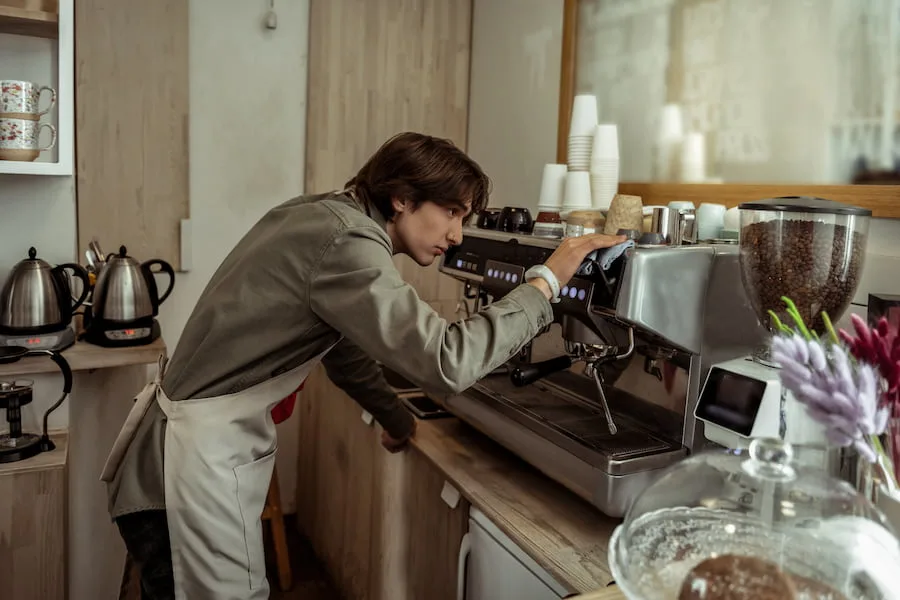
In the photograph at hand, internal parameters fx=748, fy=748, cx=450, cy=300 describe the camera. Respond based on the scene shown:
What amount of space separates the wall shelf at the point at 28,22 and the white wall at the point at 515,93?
1.43 meters

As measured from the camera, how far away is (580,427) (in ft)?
4.73

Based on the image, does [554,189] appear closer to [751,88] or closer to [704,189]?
[704,189]

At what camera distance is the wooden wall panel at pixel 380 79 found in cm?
277

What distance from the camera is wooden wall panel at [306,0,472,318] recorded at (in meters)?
2.77

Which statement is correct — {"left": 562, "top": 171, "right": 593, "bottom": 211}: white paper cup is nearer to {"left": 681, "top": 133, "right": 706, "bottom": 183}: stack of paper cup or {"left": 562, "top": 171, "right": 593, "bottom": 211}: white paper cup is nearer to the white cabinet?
{"left": 681, "top": 133, "right": 706, "bottom": 183}: stack of paper cup

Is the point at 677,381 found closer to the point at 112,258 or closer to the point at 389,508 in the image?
the point at 389,508

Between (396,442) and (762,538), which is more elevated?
(762,538)

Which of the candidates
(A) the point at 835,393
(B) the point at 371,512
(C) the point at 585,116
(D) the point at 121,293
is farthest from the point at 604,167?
(D) the point at 121,293

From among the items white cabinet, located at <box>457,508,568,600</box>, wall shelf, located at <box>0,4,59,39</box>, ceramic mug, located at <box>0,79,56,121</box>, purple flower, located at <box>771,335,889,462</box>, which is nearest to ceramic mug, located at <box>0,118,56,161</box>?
ceramic mug, located at <box>0,79,56,121</box>

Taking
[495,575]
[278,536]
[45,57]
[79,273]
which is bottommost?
[278,536]

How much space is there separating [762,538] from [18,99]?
6.25 ft

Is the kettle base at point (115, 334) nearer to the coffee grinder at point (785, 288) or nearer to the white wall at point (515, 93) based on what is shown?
the white wall at point (515, 93)

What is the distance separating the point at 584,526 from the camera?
1.31 m

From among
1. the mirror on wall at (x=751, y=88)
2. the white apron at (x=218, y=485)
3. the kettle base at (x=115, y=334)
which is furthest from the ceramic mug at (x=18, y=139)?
the mirror on wall at (x=751, y=88)
